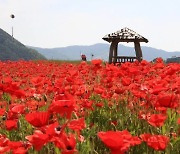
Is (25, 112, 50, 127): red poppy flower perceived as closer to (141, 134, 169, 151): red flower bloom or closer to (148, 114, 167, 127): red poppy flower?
(141, 134, 169, 151): red flower bloom

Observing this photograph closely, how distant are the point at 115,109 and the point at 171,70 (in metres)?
0.98

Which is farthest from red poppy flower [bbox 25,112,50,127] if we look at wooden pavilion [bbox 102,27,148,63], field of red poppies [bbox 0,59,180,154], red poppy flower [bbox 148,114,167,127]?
wooden pavilion [bbox 102,27,148,63]

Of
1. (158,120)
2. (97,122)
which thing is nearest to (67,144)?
(158,120)

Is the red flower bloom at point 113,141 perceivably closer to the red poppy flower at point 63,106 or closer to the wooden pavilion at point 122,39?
the red poppy flower at point 63,106

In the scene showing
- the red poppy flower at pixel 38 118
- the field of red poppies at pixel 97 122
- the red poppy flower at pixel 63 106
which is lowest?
the field of red poppies at pixel 97 122

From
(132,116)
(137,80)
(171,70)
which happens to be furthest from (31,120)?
(137,80)

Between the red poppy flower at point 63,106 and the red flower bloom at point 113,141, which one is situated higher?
the red poppy flower at point 63,106

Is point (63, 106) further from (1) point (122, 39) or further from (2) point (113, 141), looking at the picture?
(1) point (122, 39)

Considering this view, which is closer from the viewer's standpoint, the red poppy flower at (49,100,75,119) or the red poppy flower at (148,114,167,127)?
the red poppy flower at (49,100,75,119)

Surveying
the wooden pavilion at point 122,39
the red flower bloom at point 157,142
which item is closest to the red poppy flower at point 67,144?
the red flower bloom at point 157,142

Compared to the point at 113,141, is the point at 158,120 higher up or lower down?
lower down

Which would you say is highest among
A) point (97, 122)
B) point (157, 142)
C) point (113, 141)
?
point (113, 141)

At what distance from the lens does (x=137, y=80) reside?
5.61 meters

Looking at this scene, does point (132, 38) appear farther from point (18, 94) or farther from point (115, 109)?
point (18, 94)
